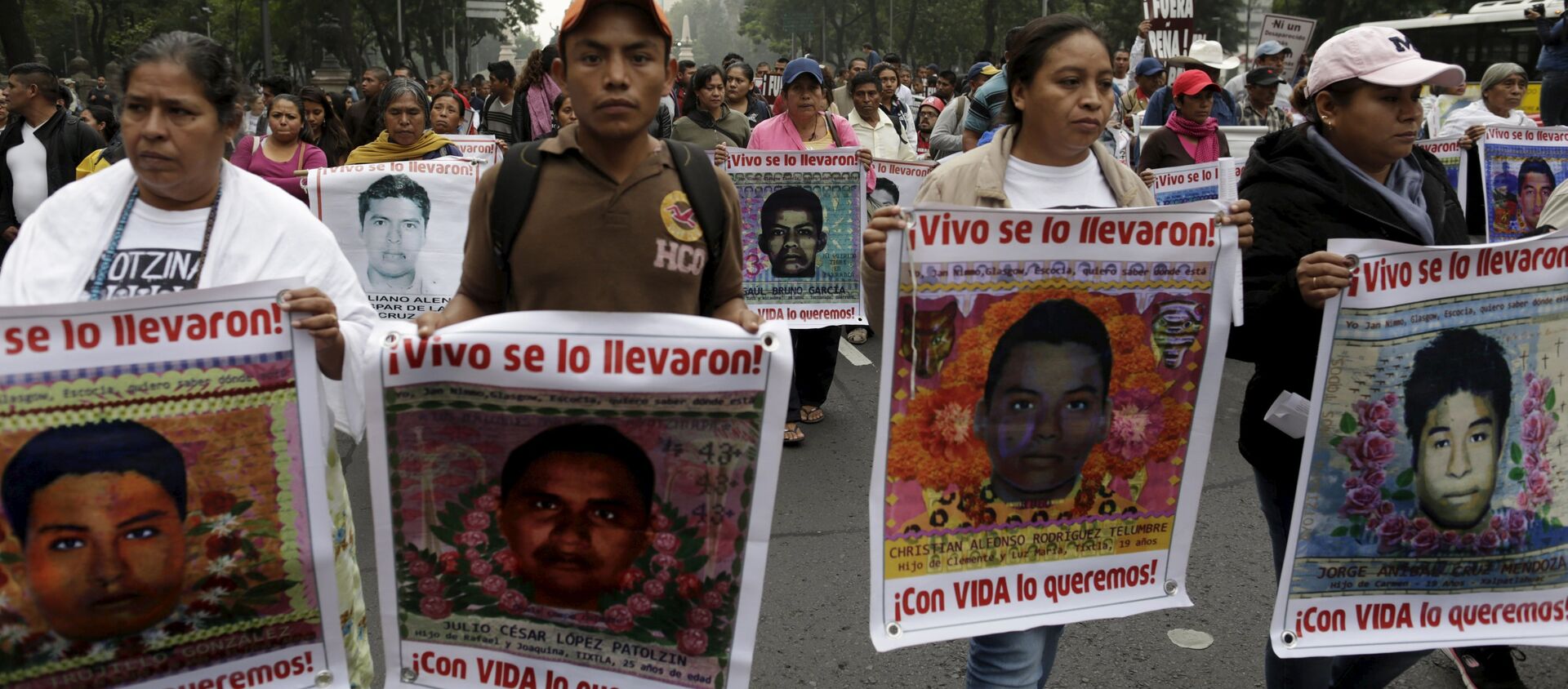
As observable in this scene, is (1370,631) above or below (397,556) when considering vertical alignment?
below

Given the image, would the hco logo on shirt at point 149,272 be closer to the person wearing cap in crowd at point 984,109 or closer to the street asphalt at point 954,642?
the street asphalt at point 954,642

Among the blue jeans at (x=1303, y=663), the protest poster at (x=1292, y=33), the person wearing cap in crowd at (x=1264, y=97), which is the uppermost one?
the protest poster at (x=1292, y=33)

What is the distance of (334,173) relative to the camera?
5.97 metres

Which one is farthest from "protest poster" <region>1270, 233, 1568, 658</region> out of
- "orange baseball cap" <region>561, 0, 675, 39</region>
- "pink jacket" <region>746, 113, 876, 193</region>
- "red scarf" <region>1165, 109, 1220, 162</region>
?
"red scarf" <region>1165, 109, 1220, 162</region>

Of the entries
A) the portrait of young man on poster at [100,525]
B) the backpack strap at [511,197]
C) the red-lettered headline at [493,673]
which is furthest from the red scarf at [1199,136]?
the portrait of young man on poster at [100,525]

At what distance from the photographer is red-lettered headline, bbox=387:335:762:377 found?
93.4 inches

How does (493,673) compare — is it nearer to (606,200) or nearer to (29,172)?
(606,200)

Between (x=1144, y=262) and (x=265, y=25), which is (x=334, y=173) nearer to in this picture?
(x=1144, y=262)

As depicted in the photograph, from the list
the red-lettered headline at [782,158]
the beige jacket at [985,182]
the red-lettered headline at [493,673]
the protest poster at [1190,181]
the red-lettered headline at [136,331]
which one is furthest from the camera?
the red-lettered headline at [782,158]

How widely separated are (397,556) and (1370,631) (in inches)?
81.3

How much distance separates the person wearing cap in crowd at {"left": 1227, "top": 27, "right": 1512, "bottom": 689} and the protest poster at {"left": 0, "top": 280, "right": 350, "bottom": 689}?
79.4 inches

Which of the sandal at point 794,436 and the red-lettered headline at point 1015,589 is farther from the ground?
the red-lettered headline at point 1015,589

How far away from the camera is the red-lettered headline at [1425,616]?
112 inches

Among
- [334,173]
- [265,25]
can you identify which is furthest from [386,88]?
[265,25]
